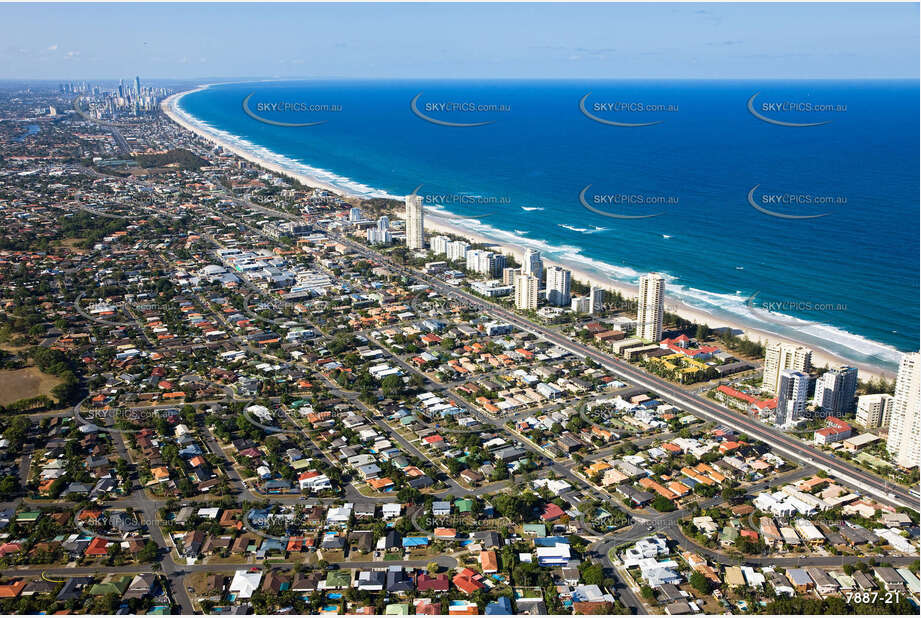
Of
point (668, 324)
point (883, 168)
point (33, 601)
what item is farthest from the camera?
point (883, 168)

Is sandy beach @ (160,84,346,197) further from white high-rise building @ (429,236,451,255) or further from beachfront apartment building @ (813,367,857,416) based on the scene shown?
beachfront apartment building @ (813,367,857,416)

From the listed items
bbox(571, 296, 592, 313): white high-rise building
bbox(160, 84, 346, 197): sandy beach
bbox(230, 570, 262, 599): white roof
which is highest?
bbox(160, 84, 346, 197): sandy beach

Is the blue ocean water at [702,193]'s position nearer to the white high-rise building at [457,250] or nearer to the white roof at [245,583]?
the white high-rise building at [457,250]

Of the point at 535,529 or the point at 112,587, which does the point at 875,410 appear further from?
the point at 112,587

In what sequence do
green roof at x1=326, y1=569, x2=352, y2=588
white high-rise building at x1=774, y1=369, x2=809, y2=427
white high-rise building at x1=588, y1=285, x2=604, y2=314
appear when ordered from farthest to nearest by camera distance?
white high-rise building at x1=588, y1=285, x2=604, y2=314
white high-rise building at x1=774, y1=369, x2=809, y2=427
green roof at x1=326, y1=569, x2=352, y2=588

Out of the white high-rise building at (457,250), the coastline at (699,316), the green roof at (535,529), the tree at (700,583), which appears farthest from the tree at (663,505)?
the white high-rise building at (457,250)

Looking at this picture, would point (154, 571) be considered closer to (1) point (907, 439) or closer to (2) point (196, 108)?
(1) point (907, 439)

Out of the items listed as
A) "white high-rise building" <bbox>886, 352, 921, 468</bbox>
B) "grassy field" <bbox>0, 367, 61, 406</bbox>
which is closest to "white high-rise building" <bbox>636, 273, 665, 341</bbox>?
"white high-rise building" <bbox>886, 352, 921, 468</bbox>

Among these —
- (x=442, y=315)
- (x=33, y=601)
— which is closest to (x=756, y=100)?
(x=442, y=315)
